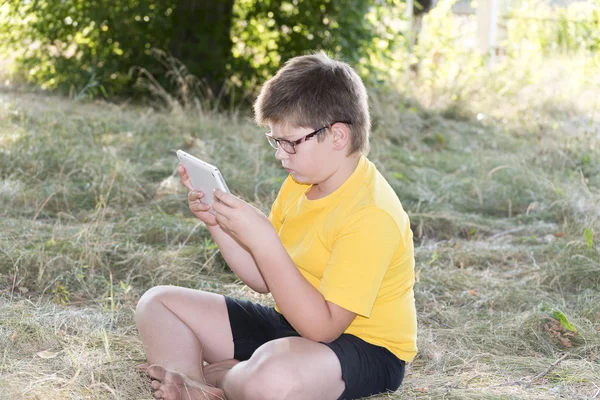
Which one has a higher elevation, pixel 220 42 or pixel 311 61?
pixel 311 61

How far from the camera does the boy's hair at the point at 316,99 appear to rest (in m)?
2.12

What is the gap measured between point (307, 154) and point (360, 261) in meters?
0.32

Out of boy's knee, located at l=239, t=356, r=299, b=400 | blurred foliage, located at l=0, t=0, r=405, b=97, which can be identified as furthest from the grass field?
blurred foliage, located at l=0, t=0, r=405, b=97

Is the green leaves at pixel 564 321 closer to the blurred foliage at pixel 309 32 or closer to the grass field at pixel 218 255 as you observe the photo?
the grass field at pixel 218 255

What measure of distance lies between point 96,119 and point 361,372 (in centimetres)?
432

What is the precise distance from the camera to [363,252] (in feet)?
6.72

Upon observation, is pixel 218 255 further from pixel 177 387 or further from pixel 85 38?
pixel 85 38

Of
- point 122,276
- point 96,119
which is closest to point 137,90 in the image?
point 96,119

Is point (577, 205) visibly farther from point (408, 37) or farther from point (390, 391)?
point (408, 37)

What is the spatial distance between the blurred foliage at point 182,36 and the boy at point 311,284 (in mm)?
5216

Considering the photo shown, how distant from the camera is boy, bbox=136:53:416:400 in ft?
6.68

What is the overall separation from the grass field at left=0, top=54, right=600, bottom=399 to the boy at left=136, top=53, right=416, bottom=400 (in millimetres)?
200

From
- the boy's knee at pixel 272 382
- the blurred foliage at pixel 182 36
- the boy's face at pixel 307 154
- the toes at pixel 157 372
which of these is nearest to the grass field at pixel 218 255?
the toes at pixel 157 372

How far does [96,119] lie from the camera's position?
6.00m
